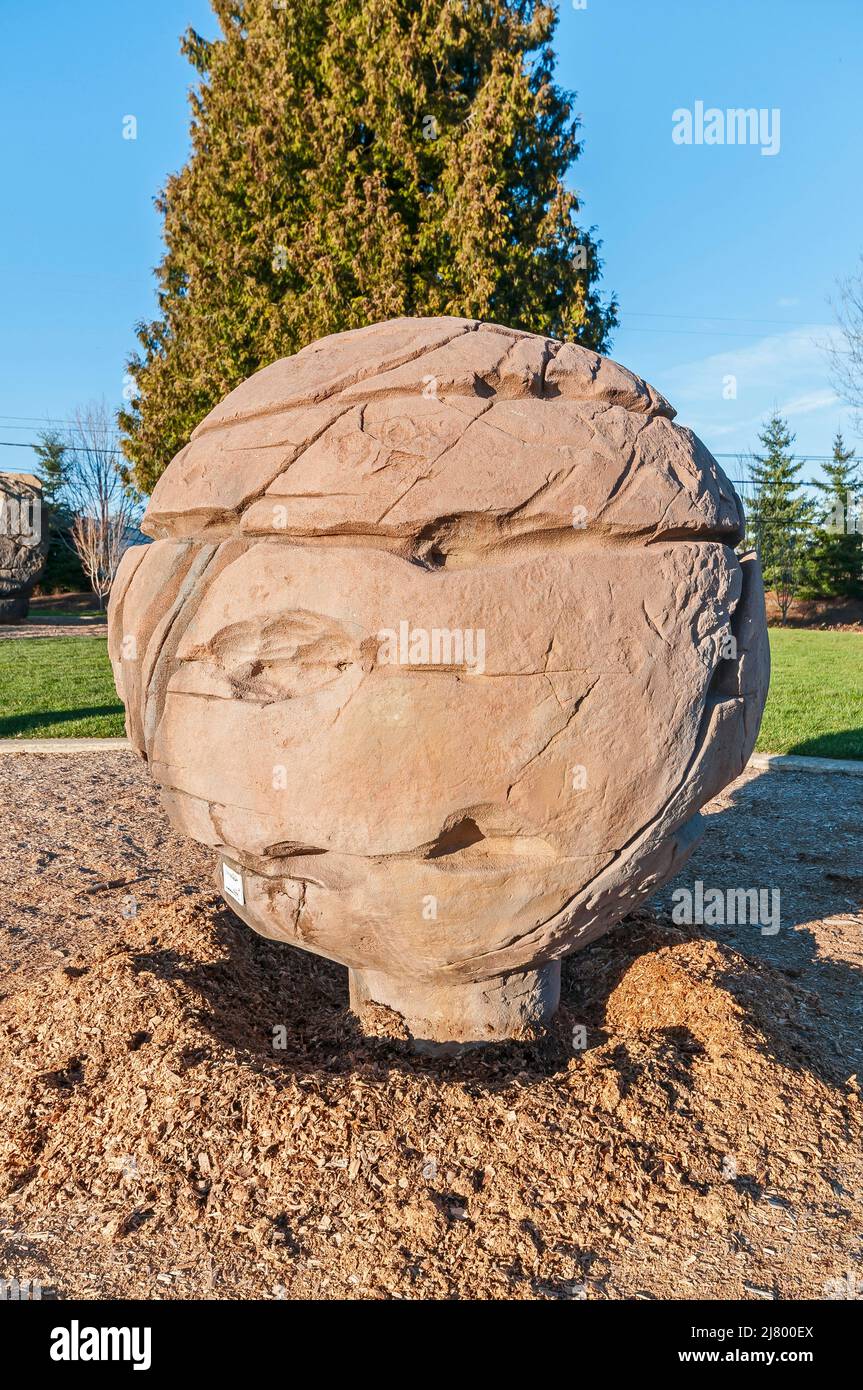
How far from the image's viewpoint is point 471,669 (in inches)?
96.5

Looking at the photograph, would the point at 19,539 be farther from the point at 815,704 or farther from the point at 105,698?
the point at 815,704

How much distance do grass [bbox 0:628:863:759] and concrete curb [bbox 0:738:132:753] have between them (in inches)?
25.3

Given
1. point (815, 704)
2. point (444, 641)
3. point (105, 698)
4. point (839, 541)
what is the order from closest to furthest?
point (444, 641) < point (105, 698) < point (815, 704) < point (839, 541)

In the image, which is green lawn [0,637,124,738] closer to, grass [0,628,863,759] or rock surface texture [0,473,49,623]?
grass [0,628,863,759]

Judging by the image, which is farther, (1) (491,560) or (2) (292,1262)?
(1) (491,560)

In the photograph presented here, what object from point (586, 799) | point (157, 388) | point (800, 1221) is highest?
point (157, 388)

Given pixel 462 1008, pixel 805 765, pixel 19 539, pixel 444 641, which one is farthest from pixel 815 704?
pixel 19 539

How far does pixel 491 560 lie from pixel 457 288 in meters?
11.1

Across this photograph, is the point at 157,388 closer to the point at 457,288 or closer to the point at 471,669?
the point at 457,288

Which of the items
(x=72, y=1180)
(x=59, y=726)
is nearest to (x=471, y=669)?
(x=72, y=1180)

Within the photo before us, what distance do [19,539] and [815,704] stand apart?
59.3ft

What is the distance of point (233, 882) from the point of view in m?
3.11

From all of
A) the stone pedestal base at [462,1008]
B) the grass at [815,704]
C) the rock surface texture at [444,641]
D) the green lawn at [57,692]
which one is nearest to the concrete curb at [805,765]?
the grass at [815,704]

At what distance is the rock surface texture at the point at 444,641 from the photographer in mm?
2461
